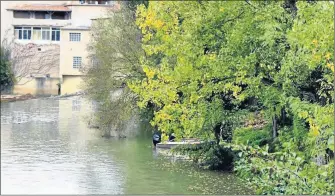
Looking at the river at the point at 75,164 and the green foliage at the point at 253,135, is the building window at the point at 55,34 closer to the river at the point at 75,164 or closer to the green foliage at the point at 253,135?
the river at the point at 75,164

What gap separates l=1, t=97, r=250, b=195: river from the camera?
5.77 metres

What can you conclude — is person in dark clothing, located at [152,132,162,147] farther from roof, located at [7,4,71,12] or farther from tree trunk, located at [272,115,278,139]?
roof, located at [7,4,71,12]

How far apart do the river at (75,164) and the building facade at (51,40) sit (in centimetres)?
325

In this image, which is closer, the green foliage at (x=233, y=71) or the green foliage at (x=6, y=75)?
the green foliage at (x=233, y=71)

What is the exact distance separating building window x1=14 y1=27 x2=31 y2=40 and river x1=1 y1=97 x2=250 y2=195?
8162 millimetres

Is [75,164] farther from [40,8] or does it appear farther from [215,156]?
[40,8]

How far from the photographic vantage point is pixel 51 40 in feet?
52.5

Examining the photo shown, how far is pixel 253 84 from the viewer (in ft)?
23.0

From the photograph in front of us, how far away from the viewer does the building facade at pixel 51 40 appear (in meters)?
13.5

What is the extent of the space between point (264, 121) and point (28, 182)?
3.81m

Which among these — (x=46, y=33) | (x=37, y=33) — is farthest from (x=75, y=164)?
(x=37, y=33)

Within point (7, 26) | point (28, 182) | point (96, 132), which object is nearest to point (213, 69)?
point (28, 182)

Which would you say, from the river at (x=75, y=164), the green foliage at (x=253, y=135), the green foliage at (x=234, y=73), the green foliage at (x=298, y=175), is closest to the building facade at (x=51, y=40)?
the river at (x=75, y=164)

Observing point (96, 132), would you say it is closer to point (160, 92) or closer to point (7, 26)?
point (160, 92)
